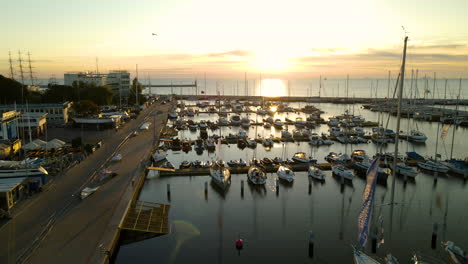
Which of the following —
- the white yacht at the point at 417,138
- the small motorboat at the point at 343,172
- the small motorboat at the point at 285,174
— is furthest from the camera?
the white yacht at the point at 417,138

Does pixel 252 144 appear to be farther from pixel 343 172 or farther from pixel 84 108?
pixel 84 108

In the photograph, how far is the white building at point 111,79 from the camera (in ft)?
291

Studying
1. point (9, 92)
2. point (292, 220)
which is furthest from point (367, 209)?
point (9, 92)

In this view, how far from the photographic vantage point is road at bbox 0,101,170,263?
13.9 metres

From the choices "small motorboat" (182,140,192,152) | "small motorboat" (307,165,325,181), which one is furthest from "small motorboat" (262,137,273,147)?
"small motorboat" (307,165,325,181)

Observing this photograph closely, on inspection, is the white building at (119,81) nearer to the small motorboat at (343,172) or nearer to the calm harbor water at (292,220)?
the calm harbor water at (292,220)

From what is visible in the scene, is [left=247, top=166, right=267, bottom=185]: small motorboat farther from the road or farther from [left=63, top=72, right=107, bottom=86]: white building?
[left=63, top=72, right=107, bottom=86]: white building

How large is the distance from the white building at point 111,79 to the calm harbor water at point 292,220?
6983 centimetres

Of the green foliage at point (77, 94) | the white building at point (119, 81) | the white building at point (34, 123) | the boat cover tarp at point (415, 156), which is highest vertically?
the white building at point (119, 81)

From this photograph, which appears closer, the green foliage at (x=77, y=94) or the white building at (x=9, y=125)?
the white building at (x=9, y=125)

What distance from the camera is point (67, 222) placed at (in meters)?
16.7

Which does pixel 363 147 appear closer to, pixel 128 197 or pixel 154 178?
pixel 154 178

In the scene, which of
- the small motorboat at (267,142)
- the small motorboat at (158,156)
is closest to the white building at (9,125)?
the small motorboat at (158,156)

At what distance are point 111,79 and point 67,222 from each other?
8368 cm
